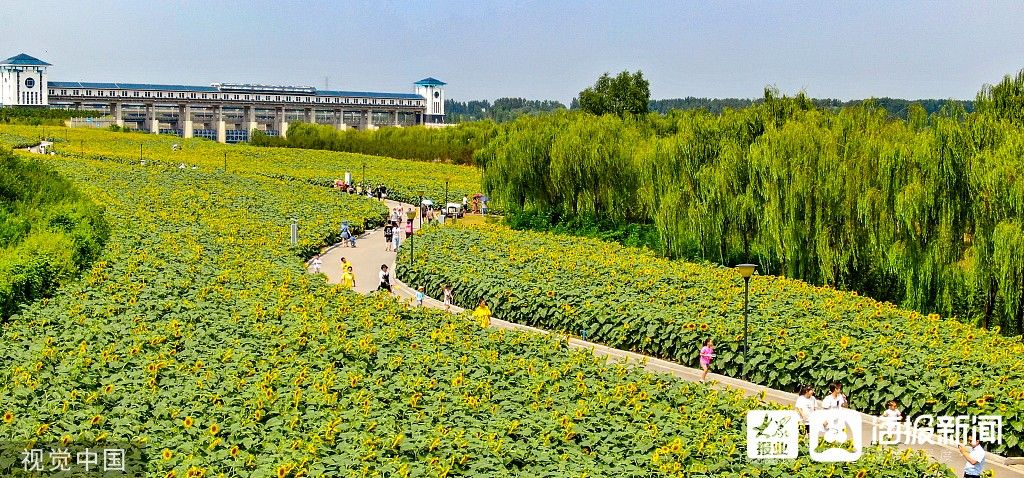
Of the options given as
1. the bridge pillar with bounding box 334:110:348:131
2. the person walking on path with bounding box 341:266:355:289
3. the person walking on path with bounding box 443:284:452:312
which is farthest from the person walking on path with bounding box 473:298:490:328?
the bridge pillar with bounding box 334:110:348:131

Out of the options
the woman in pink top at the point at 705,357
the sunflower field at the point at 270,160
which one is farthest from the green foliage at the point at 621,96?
the woman in pink top at the point at 705,357

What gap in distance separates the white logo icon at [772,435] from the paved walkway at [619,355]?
2.64 feet

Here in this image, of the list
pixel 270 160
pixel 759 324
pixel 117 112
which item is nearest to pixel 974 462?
pixel 759 324

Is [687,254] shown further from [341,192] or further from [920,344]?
[341,192]

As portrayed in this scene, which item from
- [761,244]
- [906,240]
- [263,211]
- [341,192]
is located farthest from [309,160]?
[906,240]

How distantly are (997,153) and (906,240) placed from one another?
2.93 meters

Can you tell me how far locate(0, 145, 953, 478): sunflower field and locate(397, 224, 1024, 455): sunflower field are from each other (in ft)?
11.8

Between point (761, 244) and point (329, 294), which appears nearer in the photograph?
point (329, 294)

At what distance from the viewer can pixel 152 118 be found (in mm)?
124688

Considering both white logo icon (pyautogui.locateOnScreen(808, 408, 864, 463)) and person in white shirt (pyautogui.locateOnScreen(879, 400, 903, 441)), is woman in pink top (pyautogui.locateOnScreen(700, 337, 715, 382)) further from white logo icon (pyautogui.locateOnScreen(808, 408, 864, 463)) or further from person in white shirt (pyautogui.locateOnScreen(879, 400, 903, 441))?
white logo icon (pyautogui.locateOnScreen(808, 408, 864, 463))

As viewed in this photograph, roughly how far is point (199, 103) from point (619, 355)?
11463 cm

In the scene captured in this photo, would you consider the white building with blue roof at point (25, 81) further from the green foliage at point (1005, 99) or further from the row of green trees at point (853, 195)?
the green foliage at point (1005, 99)

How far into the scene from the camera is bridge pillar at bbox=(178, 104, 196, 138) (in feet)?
407

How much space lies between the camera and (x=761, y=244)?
30.3 m
